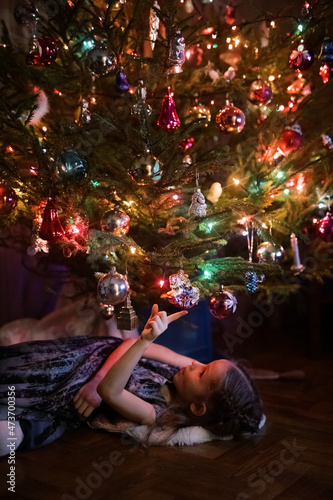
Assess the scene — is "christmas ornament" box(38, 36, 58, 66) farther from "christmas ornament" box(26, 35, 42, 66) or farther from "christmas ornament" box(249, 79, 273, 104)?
"christmas ornament" box(249, 79, 273, 104)

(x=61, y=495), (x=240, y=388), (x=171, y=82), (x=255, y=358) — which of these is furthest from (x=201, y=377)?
(x=171, y=82)

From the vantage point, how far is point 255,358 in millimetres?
2568

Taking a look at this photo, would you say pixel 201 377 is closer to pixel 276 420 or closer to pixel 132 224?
pixel 276 420

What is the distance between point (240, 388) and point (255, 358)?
89 cm

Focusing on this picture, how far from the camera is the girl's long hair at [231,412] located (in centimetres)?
168

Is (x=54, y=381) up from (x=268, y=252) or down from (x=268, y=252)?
down

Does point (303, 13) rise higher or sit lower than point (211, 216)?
higher

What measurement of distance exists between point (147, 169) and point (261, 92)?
28.2 inches

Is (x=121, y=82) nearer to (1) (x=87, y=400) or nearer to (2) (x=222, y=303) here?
(2) (x=222, y=303)

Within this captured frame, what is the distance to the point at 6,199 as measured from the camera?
190 centimetres

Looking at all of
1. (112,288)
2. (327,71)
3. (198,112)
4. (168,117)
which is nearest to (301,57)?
(327,71)

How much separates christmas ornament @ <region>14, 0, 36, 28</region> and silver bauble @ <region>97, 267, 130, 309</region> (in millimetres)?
892

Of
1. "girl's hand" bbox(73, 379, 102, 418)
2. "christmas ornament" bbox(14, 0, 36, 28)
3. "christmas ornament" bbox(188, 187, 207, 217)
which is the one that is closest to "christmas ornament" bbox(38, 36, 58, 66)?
"christmas ornament" bbox(14, 0, 36, 28)

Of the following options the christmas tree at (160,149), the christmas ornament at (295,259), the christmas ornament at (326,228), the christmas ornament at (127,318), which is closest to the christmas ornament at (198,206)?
the christmas tree at (160,149)
